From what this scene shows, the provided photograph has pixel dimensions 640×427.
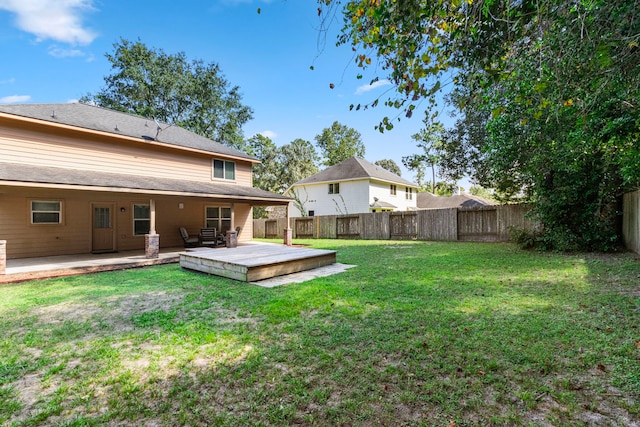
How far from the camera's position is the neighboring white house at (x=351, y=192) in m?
24.2

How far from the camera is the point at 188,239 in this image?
40.3 ft

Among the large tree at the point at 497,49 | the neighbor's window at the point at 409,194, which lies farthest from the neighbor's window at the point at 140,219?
the neighbor's window at the point at 409,194

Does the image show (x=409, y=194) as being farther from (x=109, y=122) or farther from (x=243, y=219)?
(x=109, y=122)

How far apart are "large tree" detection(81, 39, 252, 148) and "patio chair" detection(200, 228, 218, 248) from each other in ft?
53.9

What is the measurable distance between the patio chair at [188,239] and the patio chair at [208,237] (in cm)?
42

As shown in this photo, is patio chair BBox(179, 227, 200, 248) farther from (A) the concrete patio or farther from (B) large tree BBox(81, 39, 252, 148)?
(B) large tree BBox(81, 39, 252, 148)

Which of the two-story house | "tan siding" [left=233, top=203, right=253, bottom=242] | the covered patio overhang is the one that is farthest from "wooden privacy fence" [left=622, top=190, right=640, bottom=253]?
"tan siding" [left=233, top=203, right=253, bottom=242]

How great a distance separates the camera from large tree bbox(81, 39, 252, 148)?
23.4 meters

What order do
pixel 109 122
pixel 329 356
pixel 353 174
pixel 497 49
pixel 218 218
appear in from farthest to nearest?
pixel 353 174
pixel 218 218
pixel 109 122
pixel 497 49
pixel 329 356

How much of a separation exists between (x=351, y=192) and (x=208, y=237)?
14.8m

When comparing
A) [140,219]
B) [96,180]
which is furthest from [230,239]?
[96,180]

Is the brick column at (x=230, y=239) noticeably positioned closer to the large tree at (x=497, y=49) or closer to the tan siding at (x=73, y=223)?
the tan siding at (x=73, y=223)

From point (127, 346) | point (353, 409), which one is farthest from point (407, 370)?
point (127, 346)

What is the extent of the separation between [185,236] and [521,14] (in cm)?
1228
